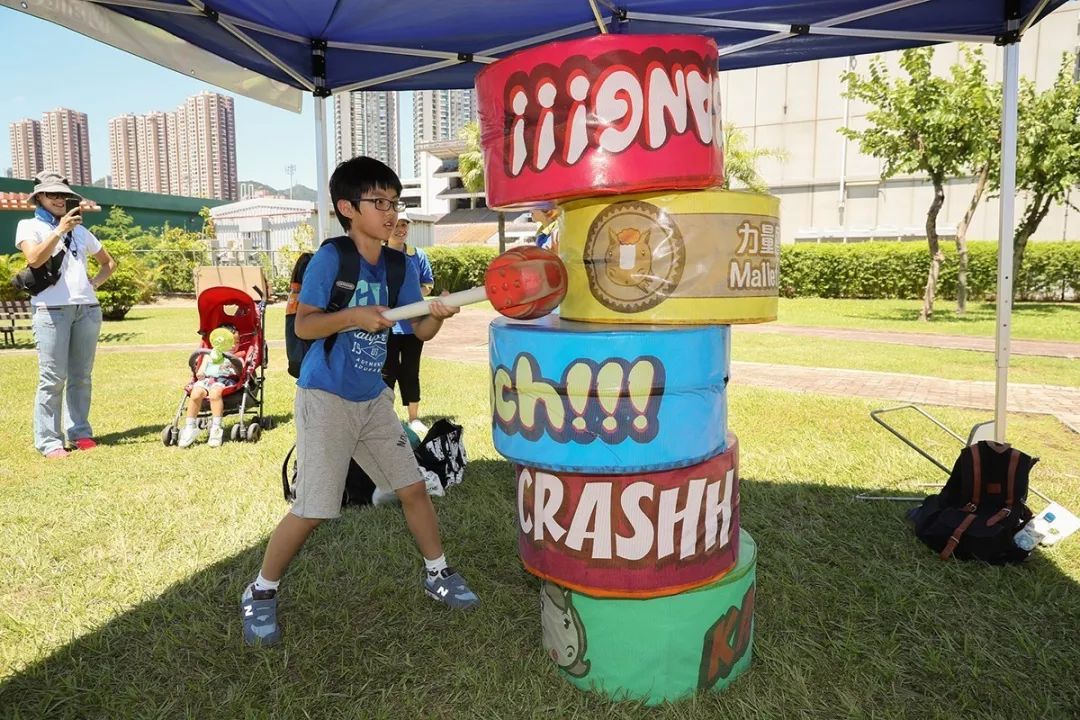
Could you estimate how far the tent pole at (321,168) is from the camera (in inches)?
185

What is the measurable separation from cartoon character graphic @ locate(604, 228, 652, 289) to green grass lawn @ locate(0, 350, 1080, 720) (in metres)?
1.46

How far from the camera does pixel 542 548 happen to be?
267cm

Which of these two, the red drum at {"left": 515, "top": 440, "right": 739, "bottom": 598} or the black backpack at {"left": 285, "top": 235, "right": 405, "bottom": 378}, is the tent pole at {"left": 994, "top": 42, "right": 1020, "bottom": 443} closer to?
the red drum at {"left": 515, "top": 440, "right": 739, "bottom": 598}

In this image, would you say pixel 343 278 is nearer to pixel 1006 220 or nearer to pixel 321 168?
pixel 321 168

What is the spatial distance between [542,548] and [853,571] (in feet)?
5.91

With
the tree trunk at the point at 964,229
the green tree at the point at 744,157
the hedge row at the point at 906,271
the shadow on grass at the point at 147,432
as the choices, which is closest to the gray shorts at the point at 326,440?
the shadow on grass at the point at 147,432

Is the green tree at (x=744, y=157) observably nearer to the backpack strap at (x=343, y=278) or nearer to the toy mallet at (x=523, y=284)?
the backpack strap at (x=343, y=278)

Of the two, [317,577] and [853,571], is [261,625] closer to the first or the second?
[317,577]

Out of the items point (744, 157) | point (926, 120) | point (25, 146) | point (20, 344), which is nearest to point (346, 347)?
point (20, 344)

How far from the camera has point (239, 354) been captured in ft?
22.7

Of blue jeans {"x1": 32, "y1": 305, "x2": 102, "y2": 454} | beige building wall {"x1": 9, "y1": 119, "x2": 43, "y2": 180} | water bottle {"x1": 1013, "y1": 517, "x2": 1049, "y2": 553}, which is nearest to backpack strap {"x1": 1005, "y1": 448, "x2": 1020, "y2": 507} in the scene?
water bottle {"x1": 1013, "y1": 517, "x2": 1049, "y2": 553}

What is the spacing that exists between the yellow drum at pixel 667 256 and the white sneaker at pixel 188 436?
4790 millimetres

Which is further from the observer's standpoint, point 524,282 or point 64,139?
point 64,139

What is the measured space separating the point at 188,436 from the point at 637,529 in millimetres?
4936
